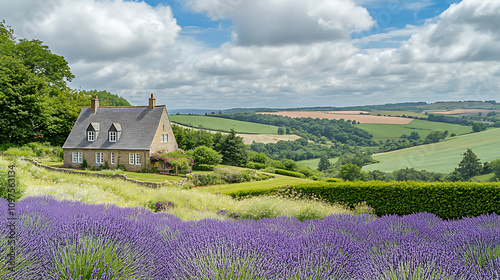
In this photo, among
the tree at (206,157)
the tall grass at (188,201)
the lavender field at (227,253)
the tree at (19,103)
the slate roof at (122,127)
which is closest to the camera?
the lavender field at (227,253)

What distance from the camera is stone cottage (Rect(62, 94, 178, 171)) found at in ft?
85.6

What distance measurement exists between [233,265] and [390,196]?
935 cm

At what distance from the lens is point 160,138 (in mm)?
27453

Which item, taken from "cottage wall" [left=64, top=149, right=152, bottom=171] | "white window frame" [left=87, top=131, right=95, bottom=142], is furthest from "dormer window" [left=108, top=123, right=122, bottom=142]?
"white window frame" [left=87, top=131, right=95, bottom=142]

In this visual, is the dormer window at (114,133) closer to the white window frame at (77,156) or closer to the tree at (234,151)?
the white window frame at (77,156)

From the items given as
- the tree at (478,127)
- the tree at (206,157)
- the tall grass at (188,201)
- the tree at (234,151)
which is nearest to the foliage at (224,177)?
the tree at (206,157)

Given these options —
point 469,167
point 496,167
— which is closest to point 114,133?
point 469,167

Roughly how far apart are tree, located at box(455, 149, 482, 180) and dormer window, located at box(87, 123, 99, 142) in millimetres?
27679

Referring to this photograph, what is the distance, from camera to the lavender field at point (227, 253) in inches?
90.2

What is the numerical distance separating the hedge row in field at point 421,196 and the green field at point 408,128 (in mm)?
12752

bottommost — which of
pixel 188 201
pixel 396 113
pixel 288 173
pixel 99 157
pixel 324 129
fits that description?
pixel 288 173

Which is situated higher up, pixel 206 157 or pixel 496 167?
pixel 496 167

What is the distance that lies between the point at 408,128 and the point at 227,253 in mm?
24533

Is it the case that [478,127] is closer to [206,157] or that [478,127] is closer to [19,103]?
[206,157]
